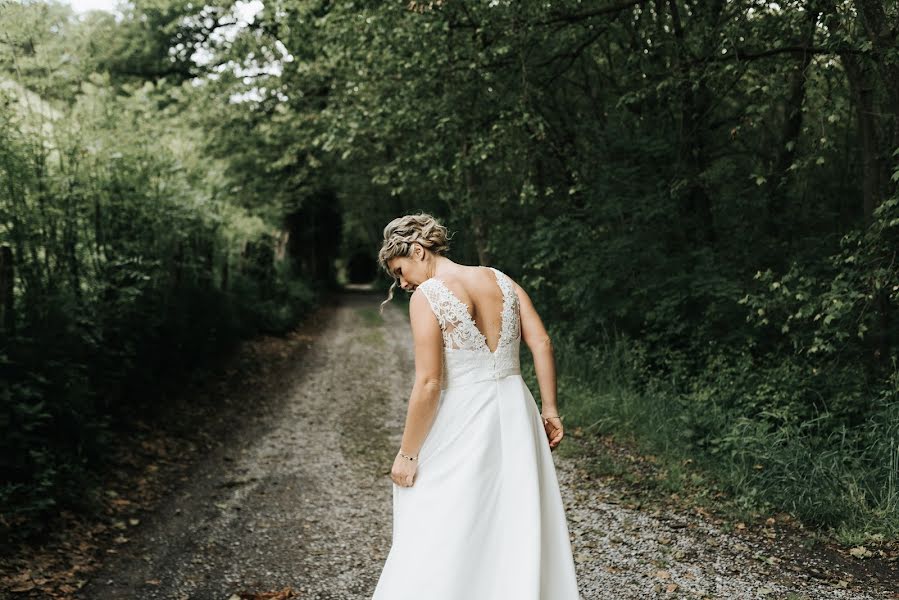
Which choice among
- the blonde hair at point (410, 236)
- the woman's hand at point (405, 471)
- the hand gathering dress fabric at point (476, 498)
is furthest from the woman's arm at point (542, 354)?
the woman's hand at point (405, 471)

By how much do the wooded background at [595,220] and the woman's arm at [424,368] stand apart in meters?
3.78

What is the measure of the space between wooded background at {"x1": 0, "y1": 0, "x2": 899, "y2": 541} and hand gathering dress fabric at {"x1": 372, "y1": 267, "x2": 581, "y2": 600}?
11.0ft

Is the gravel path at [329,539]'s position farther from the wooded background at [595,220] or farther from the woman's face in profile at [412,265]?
the woman's face in profile at [412,265]

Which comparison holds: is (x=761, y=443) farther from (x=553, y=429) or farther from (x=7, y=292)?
(x=7, y=292)

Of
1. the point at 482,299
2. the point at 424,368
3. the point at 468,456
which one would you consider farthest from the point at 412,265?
the point at 468,456

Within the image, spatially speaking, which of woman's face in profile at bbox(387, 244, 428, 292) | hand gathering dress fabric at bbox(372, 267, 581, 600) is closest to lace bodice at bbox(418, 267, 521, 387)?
hand gathering dress fabric at bbox(372, 267, 581, 600)

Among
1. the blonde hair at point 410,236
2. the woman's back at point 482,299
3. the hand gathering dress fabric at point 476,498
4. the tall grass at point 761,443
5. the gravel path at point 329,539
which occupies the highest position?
the blonde hair at point 410,236

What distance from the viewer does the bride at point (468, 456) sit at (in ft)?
10.0

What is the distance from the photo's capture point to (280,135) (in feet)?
61.4

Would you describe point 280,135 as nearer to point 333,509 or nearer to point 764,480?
point 333,509

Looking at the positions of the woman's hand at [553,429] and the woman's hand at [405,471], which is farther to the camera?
the woman's hand at [553,429]

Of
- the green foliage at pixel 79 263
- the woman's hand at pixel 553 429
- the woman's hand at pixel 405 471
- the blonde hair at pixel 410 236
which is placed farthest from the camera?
the green foliage at pixel 79 263

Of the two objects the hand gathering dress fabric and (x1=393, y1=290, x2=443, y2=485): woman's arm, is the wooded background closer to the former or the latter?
the hand gathering dress fabric

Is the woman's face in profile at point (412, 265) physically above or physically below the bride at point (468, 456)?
above
